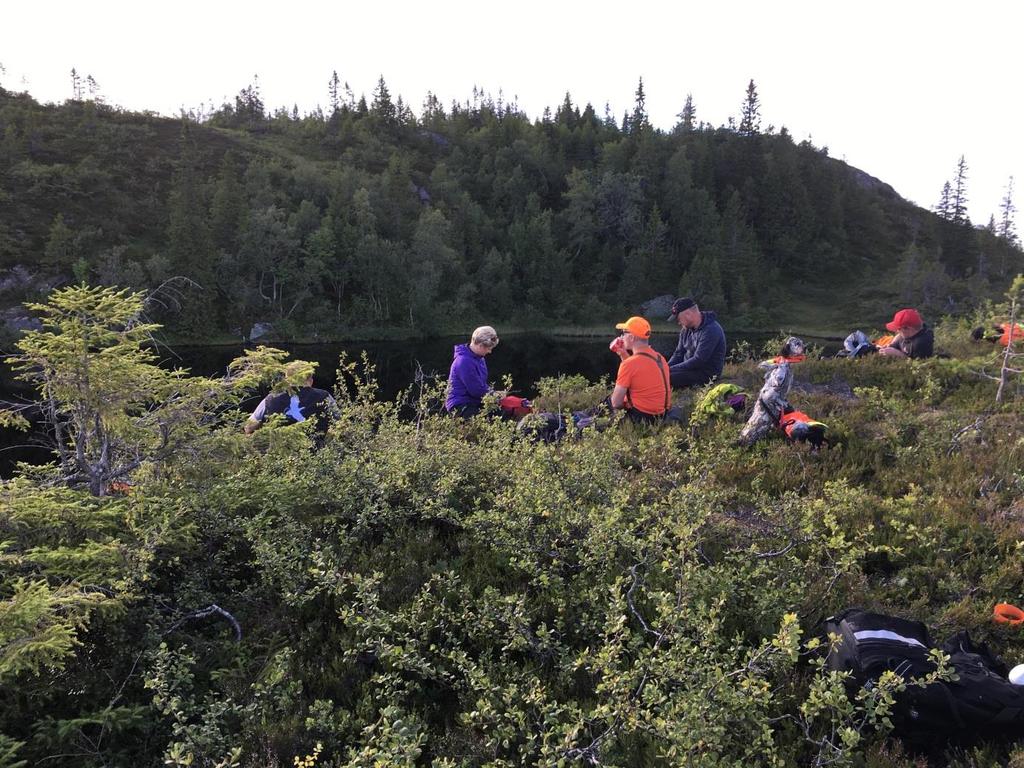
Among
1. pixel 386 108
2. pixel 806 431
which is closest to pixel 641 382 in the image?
pixel 806 431

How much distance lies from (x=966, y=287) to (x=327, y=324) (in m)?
78.3

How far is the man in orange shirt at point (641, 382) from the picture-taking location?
7938 mm

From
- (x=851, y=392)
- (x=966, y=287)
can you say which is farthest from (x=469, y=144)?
(x=851, y=392)

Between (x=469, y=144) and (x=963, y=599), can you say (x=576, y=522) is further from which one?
(x=469, y=144)

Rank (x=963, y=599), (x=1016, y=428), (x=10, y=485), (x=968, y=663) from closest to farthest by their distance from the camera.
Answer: (x=968, y=663) < (x=10, y=485) < (x=963, y=599) < (x=1016, y=428)

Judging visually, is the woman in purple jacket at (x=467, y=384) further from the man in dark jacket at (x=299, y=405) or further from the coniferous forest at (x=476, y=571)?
the man in dark jacket at (x=299, y=405)

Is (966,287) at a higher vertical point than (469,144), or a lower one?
lower

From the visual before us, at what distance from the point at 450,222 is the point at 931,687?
71.8m

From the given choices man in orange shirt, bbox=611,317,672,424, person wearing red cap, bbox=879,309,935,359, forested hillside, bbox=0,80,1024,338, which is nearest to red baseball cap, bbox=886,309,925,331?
person wearing red cap, bbox=879,309,935,359

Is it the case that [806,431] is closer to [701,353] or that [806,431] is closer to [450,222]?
[701,353]

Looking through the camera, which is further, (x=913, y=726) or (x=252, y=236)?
(x=252, y=236)

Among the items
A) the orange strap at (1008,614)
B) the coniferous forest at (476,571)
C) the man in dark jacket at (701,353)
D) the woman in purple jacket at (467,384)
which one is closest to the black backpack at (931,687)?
the coniferous forest at (476,571)

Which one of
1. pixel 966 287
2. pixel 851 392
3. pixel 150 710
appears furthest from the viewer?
pixel 966 287

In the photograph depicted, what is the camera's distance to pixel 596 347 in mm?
53375
